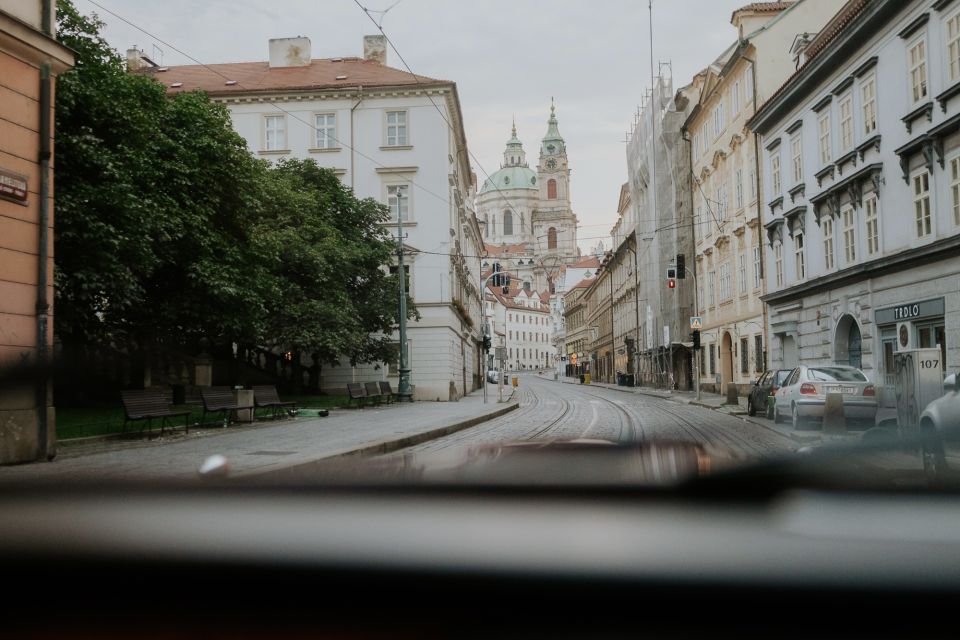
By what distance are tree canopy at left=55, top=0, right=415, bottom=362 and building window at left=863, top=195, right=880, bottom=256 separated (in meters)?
17.2

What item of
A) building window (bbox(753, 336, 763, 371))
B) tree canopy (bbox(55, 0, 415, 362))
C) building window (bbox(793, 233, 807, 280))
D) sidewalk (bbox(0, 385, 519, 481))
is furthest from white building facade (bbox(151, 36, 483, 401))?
building window (bbox(793, 233, 807, 280))

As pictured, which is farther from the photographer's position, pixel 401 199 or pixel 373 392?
pixel 401 199

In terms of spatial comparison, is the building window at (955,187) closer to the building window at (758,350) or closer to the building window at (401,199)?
the building window at (758,350)

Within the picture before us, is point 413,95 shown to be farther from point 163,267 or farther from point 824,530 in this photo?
point 824,530

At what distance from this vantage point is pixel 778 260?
99.4 ft

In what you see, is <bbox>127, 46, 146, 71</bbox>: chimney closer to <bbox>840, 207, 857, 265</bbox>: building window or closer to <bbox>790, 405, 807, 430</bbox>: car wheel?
<bbox>840, 207, 857, 265</bbox>: building window

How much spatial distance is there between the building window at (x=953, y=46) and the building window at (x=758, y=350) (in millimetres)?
16111

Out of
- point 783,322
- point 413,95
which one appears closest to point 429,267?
point 413,95

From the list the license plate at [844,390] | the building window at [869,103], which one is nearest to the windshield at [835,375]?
the license plate at [844,390]

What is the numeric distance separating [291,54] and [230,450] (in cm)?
4400

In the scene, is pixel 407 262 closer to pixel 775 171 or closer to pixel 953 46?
pixel 775 171

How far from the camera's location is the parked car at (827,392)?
16.5 m

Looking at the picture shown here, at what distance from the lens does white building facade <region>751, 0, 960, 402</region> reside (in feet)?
60.6

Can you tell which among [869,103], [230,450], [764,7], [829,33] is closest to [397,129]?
[764,7]
